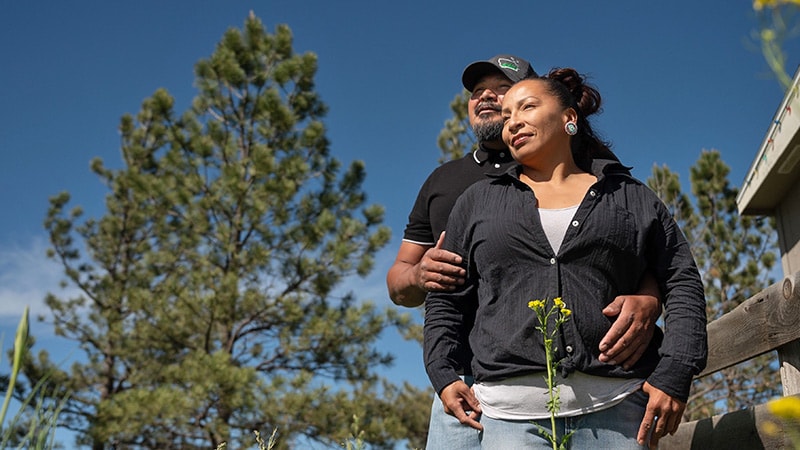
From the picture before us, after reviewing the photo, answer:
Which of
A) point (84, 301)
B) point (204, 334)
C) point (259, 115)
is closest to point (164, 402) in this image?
point (204, 334)

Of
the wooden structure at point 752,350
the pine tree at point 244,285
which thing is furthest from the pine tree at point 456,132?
the wooden structure at point 752,350

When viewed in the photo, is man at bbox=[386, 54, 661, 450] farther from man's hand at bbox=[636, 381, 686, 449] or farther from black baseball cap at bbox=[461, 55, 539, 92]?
man's hand at bbox=[636, 381, 686, 449]

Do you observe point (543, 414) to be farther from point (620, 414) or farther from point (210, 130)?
point (210, 130)

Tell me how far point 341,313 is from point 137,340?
335 cm

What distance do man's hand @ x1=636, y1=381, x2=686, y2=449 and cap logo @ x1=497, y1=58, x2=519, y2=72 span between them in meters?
1.06

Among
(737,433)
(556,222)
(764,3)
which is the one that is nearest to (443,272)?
(556,222)

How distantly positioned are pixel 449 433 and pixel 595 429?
1.33 ft

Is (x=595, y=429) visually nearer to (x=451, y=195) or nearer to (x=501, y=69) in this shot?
(x=451, y=195)

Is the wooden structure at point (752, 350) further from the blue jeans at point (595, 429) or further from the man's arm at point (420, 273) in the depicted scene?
the man's arm at point (420, 273)

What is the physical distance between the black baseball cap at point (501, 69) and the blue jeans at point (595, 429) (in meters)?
1.03

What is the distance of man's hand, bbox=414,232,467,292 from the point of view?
1.54 meters

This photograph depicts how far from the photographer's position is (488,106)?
2096 mm

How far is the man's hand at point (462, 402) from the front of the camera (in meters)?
1.47

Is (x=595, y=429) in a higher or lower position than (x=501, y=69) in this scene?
lower
